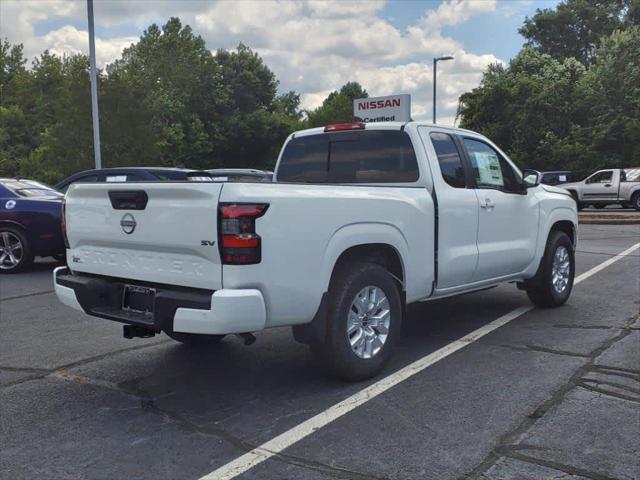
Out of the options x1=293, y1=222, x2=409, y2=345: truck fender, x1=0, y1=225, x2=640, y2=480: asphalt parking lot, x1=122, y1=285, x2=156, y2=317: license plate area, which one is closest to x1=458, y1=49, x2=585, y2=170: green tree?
x1=0, y1=225, x2=640, y2=480: asphalt parking lot

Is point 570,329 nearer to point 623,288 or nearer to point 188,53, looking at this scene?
point 623,288

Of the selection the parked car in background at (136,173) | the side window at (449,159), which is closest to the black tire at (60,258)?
the parked car in background at (136,173)

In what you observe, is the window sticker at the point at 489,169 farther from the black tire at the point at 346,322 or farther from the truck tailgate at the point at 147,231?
the truck tailgate at the point at 147,231

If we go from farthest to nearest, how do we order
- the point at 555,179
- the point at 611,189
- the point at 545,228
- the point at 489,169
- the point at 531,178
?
1. the point at 611,189
2. the point at 555,179
3. the point at 545,228
4. the point at 531,178
5. the point at 489,169

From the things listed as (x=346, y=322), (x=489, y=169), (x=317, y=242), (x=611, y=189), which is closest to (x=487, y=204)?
(x=489, y=169)

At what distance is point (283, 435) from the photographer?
147 inches

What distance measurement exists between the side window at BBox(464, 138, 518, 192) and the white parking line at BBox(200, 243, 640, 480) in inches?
53.9

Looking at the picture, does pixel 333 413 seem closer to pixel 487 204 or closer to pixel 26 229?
pixel 487 204

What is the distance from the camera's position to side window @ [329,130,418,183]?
17.9 ft

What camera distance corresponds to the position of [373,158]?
563 centimetres

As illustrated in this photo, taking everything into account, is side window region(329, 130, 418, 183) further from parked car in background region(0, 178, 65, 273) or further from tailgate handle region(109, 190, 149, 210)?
parked car in background region(0, 178, 65, 273)

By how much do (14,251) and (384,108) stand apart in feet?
46.3

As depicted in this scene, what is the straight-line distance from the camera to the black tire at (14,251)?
994 cm

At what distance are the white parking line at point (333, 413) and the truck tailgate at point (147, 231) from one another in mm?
950
